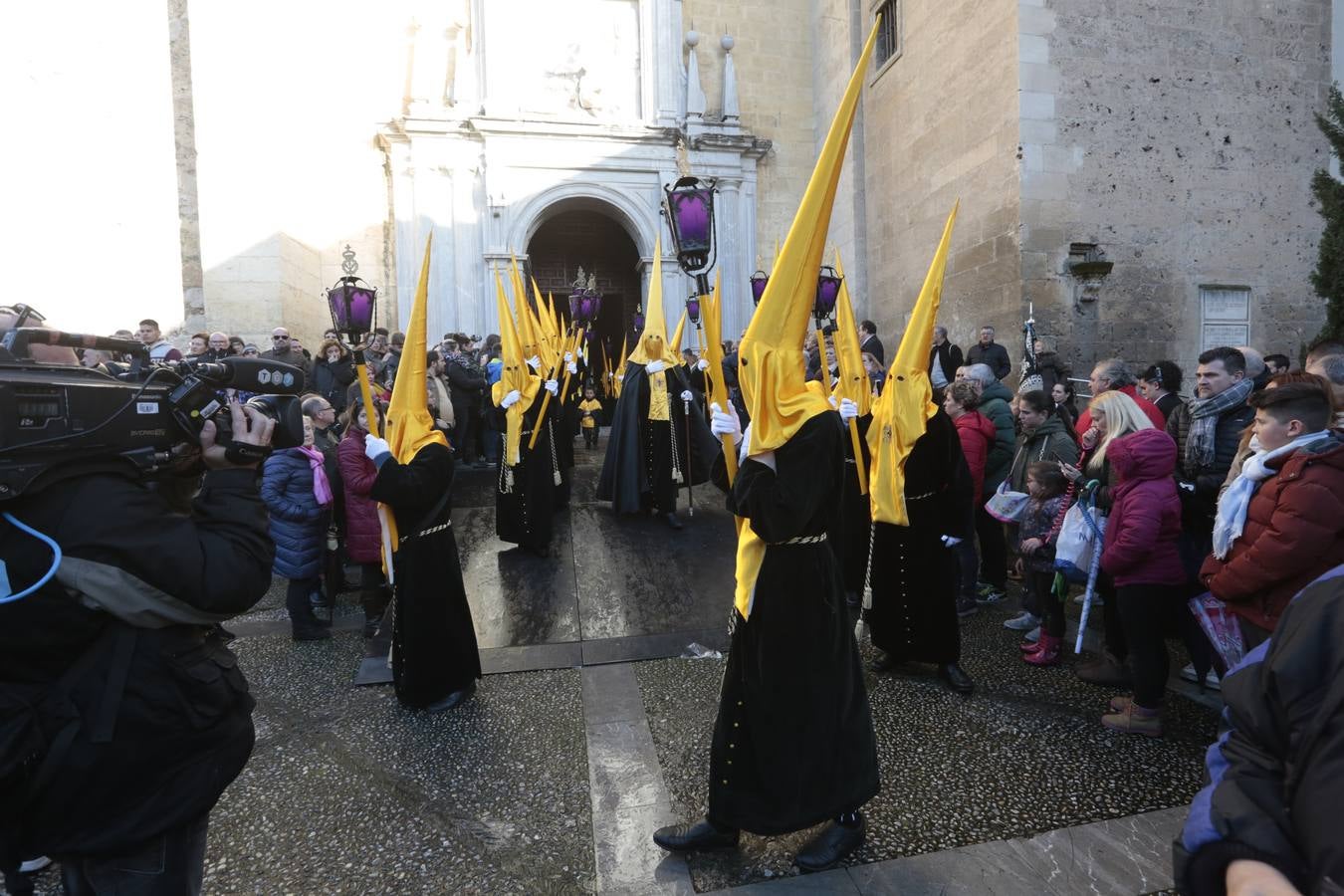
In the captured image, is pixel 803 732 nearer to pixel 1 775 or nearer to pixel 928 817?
pixel 928 817

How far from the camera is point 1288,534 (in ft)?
8.86

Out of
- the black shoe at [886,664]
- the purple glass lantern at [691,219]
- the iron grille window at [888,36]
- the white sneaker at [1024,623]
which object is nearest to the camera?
the purple glass lantern at [691,219]

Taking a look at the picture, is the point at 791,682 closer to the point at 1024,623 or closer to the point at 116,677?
the point at 116,677

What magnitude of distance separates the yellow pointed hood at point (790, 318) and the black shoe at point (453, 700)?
2.50 meters

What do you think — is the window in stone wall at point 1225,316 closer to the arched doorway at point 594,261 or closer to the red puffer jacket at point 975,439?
the red puffer jacket at point 975,439

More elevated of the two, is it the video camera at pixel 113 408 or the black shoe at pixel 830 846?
the video camera at pixel 113 408

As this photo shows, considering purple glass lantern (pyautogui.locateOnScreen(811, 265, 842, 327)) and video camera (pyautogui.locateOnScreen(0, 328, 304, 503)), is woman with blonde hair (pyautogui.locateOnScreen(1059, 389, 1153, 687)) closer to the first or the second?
purple glass lantern (pyautogui.locateOnScreen(811, 265, 842, 327))

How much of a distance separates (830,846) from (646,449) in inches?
221

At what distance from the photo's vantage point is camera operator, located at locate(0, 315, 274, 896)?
1.48 metres

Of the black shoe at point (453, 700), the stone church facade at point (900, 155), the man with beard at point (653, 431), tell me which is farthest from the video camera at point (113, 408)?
the stone church facade at point (900, 155)

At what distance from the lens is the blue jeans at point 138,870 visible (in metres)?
1.63

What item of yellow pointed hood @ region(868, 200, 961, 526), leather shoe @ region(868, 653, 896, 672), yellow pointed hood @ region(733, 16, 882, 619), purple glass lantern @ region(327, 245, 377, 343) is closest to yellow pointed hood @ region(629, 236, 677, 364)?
yellow pointed hood @ region(868, 200, 961, 526)

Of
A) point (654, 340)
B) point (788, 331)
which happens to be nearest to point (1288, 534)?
point (788, 331)

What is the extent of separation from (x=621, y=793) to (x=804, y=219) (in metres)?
2.50
